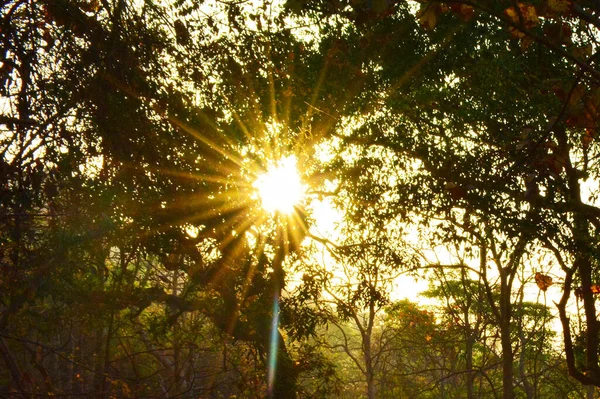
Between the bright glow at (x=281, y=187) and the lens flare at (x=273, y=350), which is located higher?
the bright glow at (x=281, y=187)

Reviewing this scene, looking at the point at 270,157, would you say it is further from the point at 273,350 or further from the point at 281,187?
the point at 273,350

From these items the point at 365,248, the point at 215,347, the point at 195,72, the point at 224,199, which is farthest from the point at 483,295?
the point at 195,72

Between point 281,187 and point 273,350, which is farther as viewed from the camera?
point 273,350

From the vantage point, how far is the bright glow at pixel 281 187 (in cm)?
915

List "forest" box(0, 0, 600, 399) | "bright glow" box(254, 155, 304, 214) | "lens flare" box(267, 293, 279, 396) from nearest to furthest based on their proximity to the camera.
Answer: "forest" box(0, 0, 600, 399) < "bright glow" box(254, 155, 304, 214) < "lens flare" box(267, 293, 279, 396)

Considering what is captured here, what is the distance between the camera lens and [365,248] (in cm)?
1052

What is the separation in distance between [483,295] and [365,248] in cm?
1458

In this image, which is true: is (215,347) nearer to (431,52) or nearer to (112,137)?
(112,137)

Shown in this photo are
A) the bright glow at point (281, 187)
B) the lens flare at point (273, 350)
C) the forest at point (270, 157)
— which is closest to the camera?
the forest at point (270, 157)

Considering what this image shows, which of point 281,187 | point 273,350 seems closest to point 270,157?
point 281,187

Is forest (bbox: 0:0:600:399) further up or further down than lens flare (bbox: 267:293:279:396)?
further up

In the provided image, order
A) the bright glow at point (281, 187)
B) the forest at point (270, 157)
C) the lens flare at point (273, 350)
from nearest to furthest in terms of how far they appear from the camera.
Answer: the forest at point (270, 157) → the bright glow at point (281, 187) → the lens flare at point (273, 350)

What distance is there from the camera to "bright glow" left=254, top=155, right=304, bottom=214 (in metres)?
9.15

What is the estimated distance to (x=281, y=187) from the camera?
959cm
